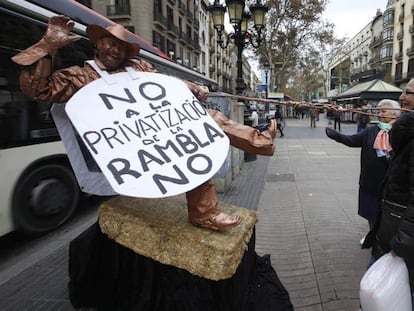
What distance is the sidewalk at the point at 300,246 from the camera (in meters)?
2.89

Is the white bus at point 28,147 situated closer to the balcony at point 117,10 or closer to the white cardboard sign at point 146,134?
the white cardboard sign at point 146,134

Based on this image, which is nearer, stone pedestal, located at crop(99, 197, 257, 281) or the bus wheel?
stone pedestal, located at crop(99, 197, 257, 281)

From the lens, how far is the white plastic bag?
5.82ft

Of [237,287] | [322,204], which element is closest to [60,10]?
[237,287]

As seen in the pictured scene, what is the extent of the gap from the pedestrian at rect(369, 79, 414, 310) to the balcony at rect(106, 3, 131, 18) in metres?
28.2

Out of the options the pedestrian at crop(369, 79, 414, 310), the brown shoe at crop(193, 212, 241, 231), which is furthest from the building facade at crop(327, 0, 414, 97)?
the brown shoe at crop(193, 212, 241, 231)

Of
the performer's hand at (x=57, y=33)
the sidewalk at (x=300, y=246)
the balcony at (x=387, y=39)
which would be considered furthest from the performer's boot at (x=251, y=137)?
the balcony at (x=387, y=39)

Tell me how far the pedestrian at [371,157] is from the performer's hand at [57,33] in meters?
2.61

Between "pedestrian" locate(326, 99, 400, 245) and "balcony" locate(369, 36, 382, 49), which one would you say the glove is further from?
"balcony" locate(369, 36, 382, 49)

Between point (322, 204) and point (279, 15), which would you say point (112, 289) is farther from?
point (279, 15)

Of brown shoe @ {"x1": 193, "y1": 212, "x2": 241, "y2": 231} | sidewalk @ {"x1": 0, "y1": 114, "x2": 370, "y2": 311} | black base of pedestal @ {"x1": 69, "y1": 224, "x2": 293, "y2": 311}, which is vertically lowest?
sidewalk @ {"x1": 0, "y1": 114, "x2": 370, "y2": 311}

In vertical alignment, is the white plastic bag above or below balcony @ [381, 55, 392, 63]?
below

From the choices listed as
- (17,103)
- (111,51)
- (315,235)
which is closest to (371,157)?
(315,235)

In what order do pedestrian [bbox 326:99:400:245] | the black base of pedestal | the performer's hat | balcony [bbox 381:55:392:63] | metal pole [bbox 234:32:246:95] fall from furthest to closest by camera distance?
balcony [bbox 381:55:392:63]
metal pole [bbox 234:32:246:95]
pedestrian [bbox 326:99:400:245]
the black base of pedestal
the performer's hat
